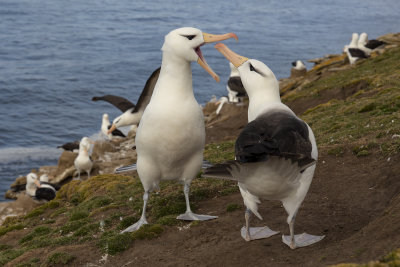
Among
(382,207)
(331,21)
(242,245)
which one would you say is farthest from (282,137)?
(331,21)

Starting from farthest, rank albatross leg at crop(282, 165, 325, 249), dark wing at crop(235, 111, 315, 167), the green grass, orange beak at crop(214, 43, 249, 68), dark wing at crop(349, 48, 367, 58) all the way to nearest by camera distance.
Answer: dark wing at crop(349, 48, 367, 58), the green grass, orange beak at crop(214, 43, 249, 68), albatross leg at crop(282, 165, 325, 249), dark wing at crop(235, 111, 315, 167)

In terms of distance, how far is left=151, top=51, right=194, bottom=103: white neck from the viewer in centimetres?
773

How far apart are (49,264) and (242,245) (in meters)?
2.64

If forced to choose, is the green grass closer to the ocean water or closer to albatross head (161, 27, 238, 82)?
albatross head (161, 27, 238, 82)

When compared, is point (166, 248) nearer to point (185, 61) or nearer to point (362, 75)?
point (185, 61)

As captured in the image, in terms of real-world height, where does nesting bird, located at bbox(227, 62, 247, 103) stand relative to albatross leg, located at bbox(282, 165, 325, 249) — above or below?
below

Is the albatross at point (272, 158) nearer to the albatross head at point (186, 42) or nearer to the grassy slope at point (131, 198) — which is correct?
the albatross head at point (186, 42)

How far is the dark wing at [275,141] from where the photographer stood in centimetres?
556

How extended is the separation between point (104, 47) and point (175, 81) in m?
39.5

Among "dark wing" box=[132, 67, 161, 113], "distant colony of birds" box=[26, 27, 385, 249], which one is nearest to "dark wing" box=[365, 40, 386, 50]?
"dark wing" box=[132, 67, 161, 113]

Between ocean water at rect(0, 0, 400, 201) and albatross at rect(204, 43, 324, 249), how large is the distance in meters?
17.0

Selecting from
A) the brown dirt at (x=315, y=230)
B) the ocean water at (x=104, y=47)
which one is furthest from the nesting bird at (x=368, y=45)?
the brown dirt at (x=315, y=230)

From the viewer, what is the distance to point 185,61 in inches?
307

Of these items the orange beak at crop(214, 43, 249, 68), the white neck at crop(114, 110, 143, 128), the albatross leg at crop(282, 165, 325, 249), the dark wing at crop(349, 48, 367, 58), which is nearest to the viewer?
the albatross leg at crop(282, 165, 325, 249)
